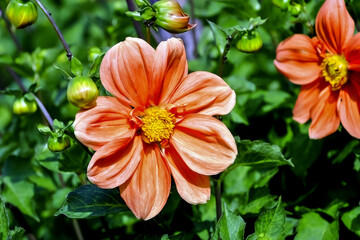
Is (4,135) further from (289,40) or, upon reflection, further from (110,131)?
(289,40)

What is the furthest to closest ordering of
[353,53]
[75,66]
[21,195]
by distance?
1. [21,195]
2. [353,53]
3. [75,66]

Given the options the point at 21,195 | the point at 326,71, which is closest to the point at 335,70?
the point at 326,71

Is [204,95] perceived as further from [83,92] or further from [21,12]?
[21,12]

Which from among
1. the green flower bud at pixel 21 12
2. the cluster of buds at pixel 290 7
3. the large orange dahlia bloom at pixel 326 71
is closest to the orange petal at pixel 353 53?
the large orange dahlia bloom at pixel 326 71

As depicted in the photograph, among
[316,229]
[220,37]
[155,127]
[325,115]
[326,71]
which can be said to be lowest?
[316,229]

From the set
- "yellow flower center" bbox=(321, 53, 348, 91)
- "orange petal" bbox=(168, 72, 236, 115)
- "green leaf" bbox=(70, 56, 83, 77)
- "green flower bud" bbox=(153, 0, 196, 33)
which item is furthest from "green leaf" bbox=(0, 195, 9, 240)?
"yellow flower center" bbox=(321, 53, 348, 91)
